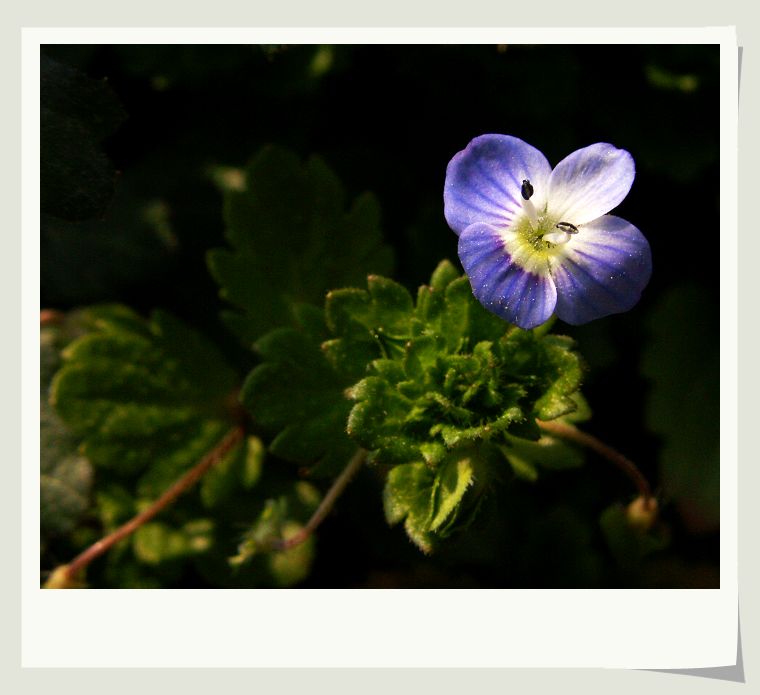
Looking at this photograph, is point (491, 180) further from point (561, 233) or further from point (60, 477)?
point (60, 477)

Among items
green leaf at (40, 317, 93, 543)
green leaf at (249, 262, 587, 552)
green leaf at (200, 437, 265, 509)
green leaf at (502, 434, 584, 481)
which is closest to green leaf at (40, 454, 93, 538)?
green leaf at (40, 317, 93, 543)

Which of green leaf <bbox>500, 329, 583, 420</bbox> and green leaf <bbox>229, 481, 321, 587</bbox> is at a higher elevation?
green leaf <bbox>500, 329, 583, 420</bbox>

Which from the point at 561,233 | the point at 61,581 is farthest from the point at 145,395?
the point at 561,233

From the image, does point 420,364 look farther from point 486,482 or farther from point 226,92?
point 226,92

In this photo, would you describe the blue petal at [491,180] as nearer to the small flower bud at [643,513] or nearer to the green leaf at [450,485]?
the green leaf at [450,485]

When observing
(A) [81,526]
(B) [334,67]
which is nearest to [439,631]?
(A) [81,526]

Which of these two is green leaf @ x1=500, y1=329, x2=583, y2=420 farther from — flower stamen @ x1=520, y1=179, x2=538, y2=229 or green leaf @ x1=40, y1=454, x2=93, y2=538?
green leaf @ x1=40, y1=454, x2=93, y2=538

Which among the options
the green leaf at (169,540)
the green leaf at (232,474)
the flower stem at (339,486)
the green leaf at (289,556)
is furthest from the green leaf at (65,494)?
the flower stem at (339,486)
